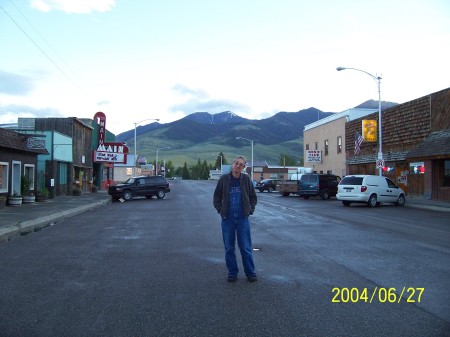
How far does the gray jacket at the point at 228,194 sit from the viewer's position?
23.2ft

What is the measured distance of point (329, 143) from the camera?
46.9 meters

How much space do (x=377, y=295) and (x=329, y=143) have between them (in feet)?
137

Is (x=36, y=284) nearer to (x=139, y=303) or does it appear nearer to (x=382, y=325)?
(x=139, y=303)

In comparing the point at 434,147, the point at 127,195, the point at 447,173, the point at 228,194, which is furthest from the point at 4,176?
the point at 447,173

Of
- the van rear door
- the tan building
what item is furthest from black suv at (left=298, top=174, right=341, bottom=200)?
the tan building

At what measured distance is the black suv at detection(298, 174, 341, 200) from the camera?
32.3m

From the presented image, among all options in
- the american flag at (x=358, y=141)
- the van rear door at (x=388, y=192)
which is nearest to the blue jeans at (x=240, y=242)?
the van rear door at (x=388, y=192)

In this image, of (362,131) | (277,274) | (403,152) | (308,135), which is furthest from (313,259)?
(308,135)

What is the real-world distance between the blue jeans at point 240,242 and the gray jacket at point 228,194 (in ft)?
0.52

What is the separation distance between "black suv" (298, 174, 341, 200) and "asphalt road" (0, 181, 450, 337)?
1993 cm

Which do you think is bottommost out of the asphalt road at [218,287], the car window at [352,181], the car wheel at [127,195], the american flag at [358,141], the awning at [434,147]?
the asphalt road at [218,287]

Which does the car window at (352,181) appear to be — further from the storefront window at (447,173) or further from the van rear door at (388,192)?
the storefront window at (447,173)

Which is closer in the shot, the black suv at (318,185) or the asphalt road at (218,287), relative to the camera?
the asphalt road at (218,287)

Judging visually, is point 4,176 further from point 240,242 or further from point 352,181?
point 240,242
